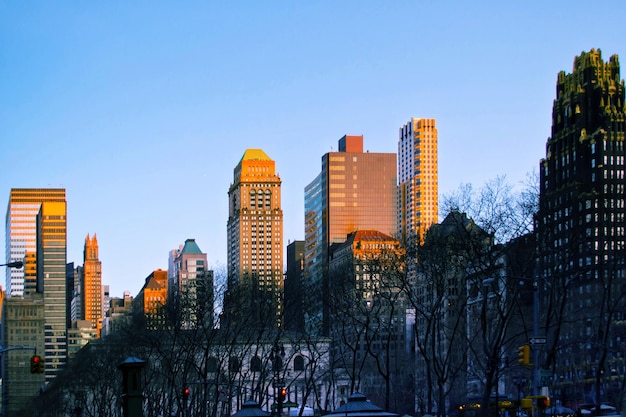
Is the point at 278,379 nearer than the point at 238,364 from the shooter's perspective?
Yes

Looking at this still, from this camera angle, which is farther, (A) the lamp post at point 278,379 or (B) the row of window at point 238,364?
(B) the row of window at point 238,364

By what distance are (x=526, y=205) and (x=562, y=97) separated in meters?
99.3

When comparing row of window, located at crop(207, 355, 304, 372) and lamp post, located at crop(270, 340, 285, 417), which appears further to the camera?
row of window, located at crop(207, 355, 304, 372)

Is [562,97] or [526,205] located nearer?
[526,205]

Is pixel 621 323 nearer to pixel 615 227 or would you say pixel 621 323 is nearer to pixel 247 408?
pixel 615 227

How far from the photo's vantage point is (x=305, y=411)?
88.2m

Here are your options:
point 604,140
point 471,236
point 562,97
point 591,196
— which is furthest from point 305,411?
point 562,97

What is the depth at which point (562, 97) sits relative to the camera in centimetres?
16025

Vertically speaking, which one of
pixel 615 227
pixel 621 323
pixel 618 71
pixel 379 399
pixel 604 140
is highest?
pixel 618 71

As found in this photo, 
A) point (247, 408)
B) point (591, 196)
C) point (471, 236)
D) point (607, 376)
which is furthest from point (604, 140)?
point (247, 408)

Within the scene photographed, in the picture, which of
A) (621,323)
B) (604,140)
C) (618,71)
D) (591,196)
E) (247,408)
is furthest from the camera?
(618,71)

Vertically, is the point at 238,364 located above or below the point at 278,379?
above

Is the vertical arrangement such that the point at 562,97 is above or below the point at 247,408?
above

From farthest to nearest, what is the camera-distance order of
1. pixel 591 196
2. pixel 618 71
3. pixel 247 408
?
pixel 618 71, pixel 591 196, pixel 247 408
